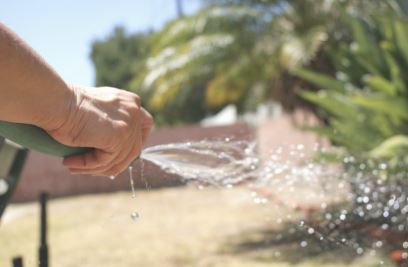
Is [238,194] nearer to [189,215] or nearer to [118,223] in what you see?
[189,215]

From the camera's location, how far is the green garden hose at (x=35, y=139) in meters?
1.53

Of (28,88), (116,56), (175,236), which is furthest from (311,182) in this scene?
(116,56)

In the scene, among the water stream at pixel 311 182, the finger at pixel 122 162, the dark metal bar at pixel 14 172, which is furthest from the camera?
the dark metal bar at pixel 14 172

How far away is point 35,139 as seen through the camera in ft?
5.15

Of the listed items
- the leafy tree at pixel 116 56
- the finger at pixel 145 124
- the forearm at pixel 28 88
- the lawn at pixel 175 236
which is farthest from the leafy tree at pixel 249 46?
the leafy tree at pixel 116 56

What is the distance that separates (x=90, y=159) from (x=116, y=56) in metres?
38.3

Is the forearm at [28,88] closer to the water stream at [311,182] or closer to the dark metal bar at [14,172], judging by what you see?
the water stream at [311,182]

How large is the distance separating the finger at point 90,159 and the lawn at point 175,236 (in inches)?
83.9

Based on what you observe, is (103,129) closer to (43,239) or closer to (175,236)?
(43,239)

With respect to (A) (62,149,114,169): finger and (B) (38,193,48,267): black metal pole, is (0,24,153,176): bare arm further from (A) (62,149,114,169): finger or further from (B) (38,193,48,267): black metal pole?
(B) (38,193,48,267): black metal pole

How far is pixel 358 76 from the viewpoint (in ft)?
24.5

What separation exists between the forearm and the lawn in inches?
90.6

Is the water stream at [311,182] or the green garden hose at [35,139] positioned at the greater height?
the green garden hose at [35,139]

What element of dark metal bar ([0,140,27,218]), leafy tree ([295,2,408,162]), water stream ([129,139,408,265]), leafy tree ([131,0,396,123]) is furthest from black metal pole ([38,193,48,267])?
leafy tree ([131,0,396,123])
